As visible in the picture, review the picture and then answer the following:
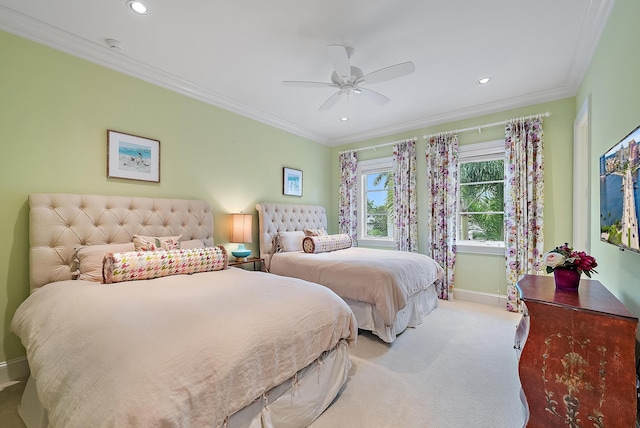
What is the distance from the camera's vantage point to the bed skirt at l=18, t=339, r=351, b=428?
144 centimetres

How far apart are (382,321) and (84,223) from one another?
9.64 ft

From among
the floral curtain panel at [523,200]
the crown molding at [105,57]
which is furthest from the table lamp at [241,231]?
the floral curtain panel at [523,200]

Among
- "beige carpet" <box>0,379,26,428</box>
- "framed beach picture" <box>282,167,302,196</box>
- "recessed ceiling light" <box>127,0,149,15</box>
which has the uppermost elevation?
"recessed ceiling light" <box>127,0,149,15</box>

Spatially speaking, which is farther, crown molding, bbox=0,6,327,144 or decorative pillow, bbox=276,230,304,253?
decorative pillow, bbox=276,230,304,253

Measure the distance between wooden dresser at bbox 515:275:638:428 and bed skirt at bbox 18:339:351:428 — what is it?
1155 millimetres

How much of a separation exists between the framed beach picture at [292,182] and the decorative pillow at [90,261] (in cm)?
269

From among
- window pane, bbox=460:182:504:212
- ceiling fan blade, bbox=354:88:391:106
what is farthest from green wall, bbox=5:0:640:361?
ceiling fan blade, bbox=354:88:391:106

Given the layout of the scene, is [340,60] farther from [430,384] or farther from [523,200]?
[523,200]

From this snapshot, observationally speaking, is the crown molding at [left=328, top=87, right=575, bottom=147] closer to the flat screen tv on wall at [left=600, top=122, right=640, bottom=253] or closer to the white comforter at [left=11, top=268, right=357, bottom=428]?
the flat screen tv on wall at [left=600, top=122, right=640, bottom=253]

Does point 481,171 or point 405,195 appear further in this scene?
point 405,195

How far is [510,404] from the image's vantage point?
192 cm

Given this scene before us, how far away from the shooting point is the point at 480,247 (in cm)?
407

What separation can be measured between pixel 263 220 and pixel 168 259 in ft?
5.86

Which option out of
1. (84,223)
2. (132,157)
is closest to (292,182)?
(132,157)
